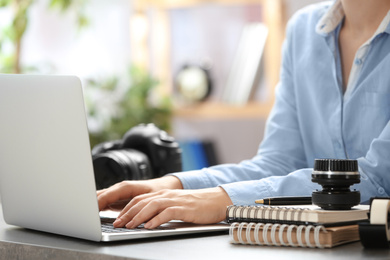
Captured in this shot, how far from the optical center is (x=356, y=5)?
5.44ft

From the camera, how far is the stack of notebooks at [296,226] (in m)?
1.06

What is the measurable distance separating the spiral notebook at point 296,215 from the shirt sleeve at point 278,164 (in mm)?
235

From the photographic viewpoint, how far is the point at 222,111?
13.7ft

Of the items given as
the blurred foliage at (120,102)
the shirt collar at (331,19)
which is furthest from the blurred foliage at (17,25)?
the shirt collar at (331,19)

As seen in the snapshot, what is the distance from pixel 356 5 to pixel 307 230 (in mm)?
772

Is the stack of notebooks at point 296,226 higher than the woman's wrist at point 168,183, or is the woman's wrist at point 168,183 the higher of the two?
the stack of notebooks at point 296,226

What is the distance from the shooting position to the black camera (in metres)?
1.74

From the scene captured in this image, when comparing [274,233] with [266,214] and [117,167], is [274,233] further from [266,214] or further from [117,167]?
[117,167]

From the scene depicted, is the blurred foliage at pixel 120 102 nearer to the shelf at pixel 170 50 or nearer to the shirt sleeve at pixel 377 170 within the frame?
the shelf at pixel 170 50

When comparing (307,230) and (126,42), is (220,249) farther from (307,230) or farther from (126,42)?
(126,42)

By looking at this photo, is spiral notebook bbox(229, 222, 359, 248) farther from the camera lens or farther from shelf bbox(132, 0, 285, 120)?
shelf bbox(132, 0, 285, 120)

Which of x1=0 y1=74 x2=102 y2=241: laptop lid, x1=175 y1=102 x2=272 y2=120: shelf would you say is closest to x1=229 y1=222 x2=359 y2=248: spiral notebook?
x1=0 y1=74 x2=102 y2=241: laptop lid

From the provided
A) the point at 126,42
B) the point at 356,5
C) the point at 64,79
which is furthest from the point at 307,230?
the point at 126,42

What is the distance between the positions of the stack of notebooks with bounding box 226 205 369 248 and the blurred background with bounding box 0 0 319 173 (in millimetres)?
2804
